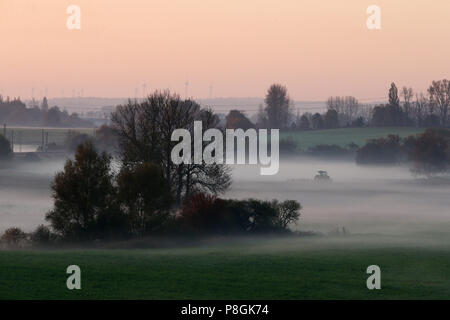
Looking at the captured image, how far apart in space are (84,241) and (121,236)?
220 cm

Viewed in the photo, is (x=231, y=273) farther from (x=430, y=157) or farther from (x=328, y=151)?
(x=328, y=151)

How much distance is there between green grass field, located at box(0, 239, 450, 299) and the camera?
1236 inches

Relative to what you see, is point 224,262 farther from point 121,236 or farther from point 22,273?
point 121,236

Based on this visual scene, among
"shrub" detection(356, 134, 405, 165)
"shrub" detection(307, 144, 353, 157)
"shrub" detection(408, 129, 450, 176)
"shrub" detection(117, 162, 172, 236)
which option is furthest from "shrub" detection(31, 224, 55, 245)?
"shrub" detection(307, 144, 353, 157)

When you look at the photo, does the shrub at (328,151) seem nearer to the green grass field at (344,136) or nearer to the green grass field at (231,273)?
the green grass field at (344,136)

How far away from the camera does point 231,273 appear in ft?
117

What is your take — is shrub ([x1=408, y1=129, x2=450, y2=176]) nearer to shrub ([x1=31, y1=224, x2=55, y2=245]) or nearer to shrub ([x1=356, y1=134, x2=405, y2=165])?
shrub ([x1=356, y1=134, x2=405, y2=165])

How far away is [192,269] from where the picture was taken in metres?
36.2

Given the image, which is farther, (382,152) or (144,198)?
(382,152)

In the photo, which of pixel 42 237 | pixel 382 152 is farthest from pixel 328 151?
pixel 42 237

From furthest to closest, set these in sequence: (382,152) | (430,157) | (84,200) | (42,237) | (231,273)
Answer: (382,152)
(430,157)
(84,200)
(42,237)
(231,273)

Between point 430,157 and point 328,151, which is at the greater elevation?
point 328,151

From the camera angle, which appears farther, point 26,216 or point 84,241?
point 26,216
